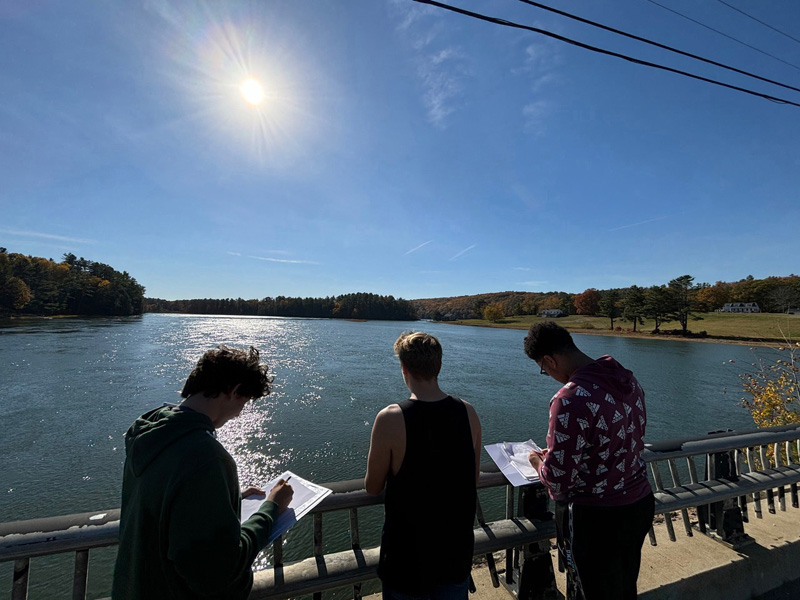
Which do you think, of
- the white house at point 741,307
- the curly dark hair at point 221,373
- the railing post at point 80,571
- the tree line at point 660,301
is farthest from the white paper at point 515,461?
the white house at point 741,307

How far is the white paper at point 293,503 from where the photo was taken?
1.40m

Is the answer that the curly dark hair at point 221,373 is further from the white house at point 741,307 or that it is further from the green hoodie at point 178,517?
the white house at point 741,307

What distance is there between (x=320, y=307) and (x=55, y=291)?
64844 millimetres

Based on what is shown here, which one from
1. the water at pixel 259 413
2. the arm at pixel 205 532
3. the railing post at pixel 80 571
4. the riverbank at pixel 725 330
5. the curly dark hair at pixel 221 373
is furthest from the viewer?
the riverbank at pixel 725 330

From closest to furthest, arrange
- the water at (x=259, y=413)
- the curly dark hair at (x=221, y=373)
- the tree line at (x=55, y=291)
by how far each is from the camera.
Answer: the curly dark hair at (x=221, y=373) → the water at (x=259, y=413) → the tree line at (x=55, y=291)

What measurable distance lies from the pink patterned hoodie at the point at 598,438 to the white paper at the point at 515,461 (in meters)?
0.29

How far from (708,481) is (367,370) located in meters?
19.7

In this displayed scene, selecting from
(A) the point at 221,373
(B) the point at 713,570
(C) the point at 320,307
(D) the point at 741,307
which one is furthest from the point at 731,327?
(C) the point at 320,307

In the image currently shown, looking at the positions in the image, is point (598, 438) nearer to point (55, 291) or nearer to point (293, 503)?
point (293, 503)

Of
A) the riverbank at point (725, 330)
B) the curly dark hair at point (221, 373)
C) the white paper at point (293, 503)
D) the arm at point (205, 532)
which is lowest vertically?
the riverbank at point (725, 330)

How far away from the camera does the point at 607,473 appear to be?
1594 millimetres

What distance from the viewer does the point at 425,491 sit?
4.82ft

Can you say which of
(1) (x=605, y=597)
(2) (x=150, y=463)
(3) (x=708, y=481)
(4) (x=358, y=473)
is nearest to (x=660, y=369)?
(4) (x=358, y=473)

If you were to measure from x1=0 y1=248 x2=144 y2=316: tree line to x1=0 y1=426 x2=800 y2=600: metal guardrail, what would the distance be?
88763 mm
